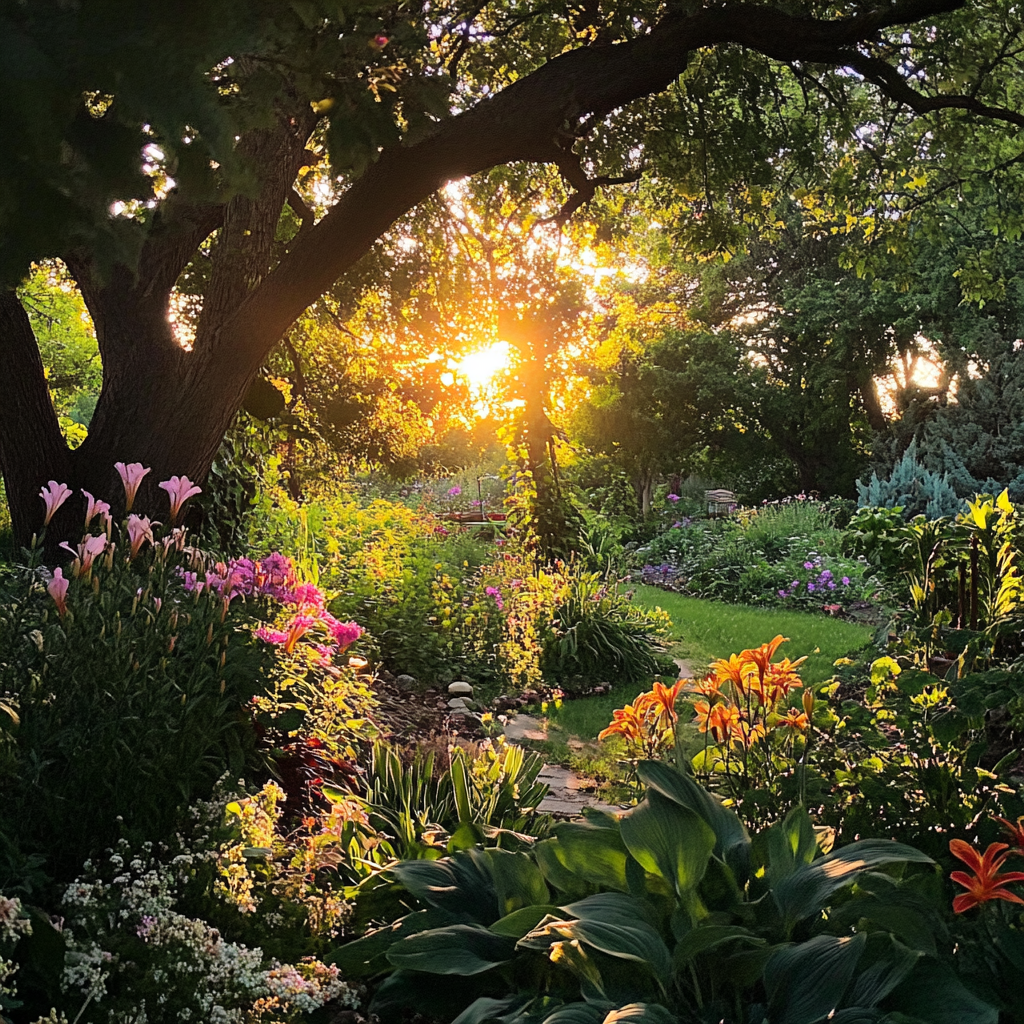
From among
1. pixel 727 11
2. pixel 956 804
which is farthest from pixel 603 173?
pixel 956 804

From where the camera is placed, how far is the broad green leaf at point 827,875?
174cm

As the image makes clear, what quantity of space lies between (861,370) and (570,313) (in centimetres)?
1158

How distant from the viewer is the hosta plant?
158 centimetres

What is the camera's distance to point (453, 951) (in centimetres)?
181

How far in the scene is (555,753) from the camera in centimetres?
481

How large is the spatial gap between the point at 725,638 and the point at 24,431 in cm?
614

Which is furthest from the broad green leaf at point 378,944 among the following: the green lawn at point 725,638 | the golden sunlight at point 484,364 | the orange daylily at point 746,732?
the golden sunlight at point 484,364

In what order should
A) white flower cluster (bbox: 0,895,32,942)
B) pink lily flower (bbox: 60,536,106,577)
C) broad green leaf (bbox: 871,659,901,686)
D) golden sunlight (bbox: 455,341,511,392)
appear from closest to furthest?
white flower cluster (bbox: 0,895,32,942)
pink lily flower (bbox: 60,536,106,577)
broad green leaf (bbox: 871,659,901,686)
golden sunlight (bbox: 455,341,511,392)

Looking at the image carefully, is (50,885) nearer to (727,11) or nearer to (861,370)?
(727,11)

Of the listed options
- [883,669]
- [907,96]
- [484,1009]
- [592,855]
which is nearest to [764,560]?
[907,96]

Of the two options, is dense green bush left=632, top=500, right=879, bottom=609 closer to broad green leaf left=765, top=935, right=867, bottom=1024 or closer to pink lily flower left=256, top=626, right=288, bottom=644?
pink lily flower left=256, top=626, right=288, bottom=644

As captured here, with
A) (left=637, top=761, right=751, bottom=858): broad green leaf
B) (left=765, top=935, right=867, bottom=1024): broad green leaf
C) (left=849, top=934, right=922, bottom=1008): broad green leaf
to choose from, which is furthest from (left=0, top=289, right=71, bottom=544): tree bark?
(left=849, top=934, right=922, bottom=1008): broad green leaf

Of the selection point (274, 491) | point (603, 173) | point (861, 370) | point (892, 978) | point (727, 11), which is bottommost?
point (892, 978)

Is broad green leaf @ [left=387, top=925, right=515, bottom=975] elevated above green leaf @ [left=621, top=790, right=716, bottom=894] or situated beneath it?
situated beneath
